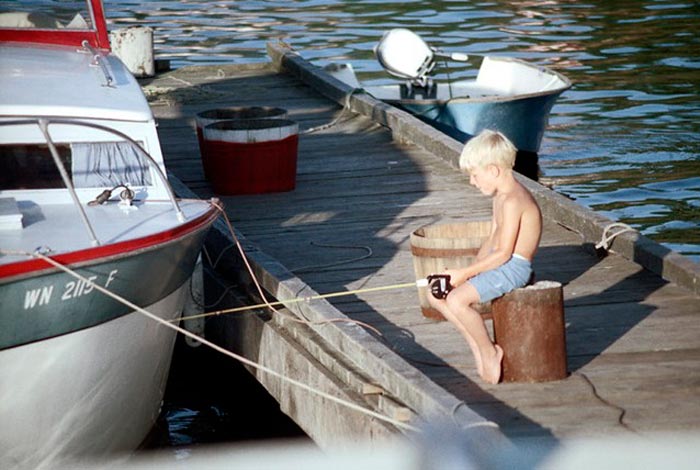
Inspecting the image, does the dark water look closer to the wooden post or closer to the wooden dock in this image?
the wooden dock

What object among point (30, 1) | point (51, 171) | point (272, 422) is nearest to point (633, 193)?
point (272, 422)

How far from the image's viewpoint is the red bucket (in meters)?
11.3

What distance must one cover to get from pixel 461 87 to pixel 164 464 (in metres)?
11.3

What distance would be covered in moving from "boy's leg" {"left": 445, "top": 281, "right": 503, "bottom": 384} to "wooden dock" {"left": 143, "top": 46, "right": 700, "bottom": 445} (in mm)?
111

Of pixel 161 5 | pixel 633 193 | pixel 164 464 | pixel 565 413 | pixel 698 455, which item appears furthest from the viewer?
pixel 161 5

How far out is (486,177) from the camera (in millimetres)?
6910

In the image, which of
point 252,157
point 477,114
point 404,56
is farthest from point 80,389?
point 404,56

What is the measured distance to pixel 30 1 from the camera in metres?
10.1

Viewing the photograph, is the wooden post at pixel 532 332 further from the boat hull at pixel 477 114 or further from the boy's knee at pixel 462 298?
the boat hull at pixel 477 114

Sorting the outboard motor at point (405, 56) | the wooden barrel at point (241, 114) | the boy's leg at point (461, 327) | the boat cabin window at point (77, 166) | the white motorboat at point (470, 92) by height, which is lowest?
the white motorboat at point (470, 92)

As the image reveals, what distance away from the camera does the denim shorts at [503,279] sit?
22.5 feet

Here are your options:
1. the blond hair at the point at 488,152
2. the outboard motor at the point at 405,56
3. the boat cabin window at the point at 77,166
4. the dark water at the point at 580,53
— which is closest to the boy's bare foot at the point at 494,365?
the blond hair at the point at 488,152

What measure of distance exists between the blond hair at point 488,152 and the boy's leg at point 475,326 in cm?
63

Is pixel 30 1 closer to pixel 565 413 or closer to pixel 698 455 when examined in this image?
pixel 565 413
